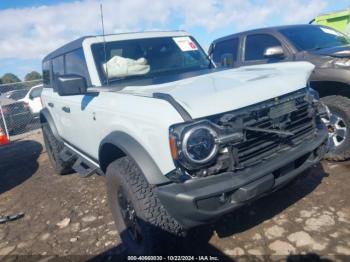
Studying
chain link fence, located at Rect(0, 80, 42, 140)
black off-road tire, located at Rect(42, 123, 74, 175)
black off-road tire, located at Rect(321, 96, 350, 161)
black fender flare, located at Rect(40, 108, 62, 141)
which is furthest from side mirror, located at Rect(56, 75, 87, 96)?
chain link fence, located at Rect(0, 80, 42, 140)

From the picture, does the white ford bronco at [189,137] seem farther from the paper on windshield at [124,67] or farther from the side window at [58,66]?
the side window at [58,66]

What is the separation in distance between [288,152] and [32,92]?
43.3 ft

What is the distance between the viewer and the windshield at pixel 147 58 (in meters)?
3.56

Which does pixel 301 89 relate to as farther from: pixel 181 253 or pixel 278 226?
pixel 181 253

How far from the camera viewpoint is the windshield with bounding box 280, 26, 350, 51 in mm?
5020

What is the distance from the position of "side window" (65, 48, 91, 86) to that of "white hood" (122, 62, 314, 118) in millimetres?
946

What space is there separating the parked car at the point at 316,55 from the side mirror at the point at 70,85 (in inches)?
73.1

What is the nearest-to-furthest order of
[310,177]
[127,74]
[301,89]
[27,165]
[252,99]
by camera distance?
[252,99] < [301,89] < [127,74] < [310,177] < [27,165]

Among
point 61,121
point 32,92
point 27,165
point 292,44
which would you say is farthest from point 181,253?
point 32,92

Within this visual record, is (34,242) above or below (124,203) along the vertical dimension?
below

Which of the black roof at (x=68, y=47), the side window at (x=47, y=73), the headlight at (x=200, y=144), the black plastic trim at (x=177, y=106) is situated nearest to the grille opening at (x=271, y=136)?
the headlight at (x=200, y=144)

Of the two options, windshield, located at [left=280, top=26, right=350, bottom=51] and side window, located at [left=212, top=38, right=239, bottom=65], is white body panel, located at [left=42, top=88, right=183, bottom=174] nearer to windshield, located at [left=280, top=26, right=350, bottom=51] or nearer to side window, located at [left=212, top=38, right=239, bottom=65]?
side window, located at [left=212, top=38, right=239, bottom=65]

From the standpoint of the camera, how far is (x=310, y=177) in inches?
159

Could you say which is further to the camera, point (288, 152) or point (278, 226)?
point (278, 226)
